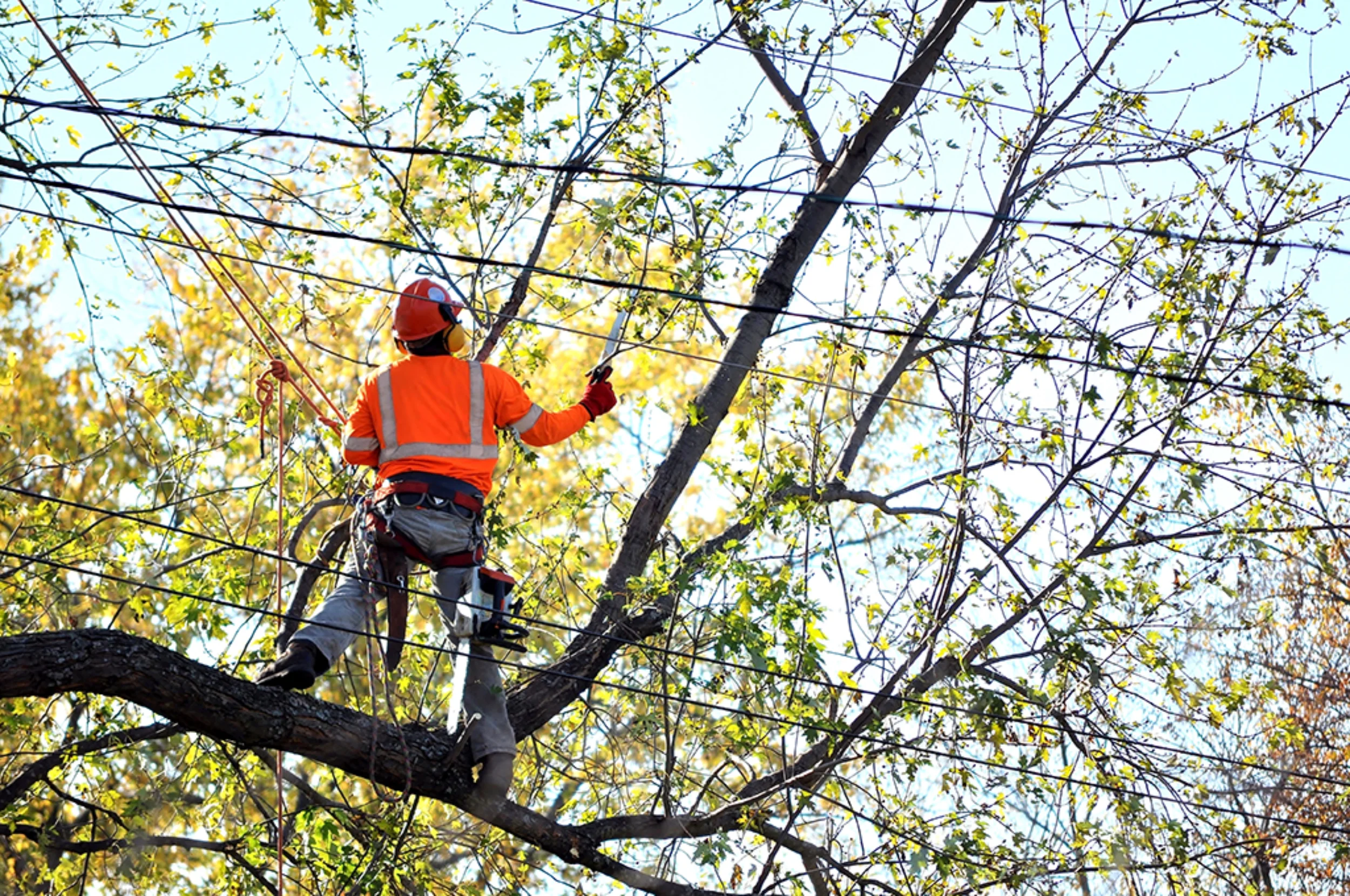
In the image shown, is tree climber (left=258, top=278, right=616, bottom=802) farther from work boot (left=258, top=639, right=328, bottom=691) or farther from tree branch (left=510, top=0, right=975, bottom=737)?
tree branch (left=510, top=0, right=975, bottom=737)

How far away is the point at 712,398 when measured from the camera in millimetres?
7379

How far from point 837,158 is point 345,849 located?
4121mm

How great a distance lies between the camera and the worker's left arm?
611 centimetres

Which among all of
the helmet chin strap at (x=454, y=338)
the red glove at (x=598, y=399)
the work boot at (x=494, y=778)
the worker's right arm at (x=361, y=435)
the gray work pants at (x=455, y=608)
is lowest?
the work boot at (x=494, y=778)

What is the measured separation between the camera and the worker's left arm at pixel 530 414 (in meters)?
6.11

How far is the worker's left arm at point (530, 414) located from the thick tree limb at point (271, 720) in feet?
4.08

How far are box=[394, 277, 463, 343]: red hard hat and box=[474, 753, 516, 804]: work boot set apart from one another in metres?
1.65

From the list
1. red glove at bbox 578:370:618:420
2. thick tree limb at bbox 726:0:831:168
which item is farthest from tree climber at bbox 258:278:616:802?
thick tree limb at bbox 726:0:831:168

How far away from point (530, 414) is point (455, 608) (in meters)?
0.84

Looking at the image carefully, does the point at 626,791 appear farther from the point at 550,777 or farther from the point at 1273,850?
the point at 1273,850

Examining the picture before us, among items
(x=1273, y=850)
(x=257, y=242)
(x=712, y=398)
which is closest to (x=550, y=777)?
(x=712, y=398)

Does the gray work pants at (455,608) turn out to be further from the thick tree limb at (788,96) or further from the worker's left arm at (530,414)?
the thick tree limb at (788,96)

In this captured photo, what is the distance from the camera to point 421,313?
606 centimetres

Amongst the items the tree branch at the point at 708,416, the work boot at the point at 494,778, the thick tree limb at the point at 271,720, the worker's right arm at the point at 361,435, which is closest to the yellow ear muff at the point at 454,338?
the worker's right arm at the point at 361,435
